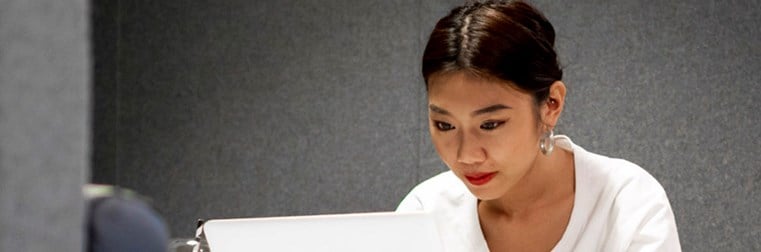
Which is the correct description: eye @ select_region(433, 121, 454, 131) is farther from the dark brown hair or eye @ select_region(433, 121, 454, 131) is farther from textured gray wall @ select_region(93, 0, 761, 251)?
textured gray wall @ select_region(93, 0, 761, 251)

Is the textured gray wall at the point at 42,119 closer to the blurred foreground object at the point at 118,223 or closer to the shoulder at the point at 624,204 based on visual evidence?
the blurred foreground object at the point at 118,223

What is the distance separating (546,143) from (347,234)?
0.93 m

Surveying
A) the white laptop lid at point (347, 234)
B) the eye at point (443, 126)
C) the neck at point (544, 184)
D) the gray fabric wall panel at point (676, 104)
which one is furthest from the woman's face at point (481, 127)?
the gray fabric wall panel at point (676, 104)

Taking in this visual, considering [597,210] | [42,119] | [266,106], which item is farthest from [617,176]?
[266,106]

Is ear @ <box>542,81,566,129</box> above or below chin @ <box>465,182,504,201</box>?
above

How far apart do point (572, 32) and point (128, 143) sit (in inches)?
54.1

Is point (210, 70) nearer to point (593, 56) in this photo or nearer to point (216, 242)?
point (593, 56)

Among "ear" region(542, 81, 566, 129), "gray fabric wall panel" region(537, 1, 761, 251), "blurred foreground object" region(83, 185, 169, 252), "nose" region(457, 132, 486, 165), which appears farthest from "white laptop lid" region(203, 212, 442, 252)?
"gray fabric wall panel" region(537, 1, 761, 251)

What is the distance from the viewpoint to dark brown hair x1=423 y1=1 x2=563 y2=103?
5.25 feet

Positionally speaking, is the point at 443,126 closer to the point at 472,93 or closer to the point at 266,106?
the point at 472,93

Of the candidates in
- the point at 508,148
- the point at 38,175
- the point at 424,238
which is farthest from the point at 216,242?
the point at 508,148

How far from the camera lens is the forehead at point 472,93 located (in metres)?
1.58

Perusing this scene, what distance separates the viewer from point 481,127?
1583 mm

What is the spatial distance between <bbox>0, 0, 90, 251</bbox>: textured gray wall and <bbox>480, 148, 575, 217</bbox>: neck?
1.48 m
